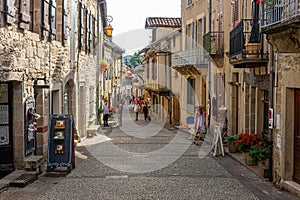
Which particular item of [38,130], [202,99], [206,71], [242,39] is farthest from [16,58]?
[202,99]

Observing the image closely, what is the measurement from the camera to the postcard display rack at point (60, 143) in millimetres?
Answer: 10844

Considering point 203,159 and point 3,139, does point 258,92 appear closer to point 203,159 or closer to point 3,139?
point 203,159

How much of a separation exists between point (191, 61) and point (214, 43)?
9.64 feet

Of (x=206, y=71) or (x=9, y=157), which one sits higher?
(x=206, y=71)

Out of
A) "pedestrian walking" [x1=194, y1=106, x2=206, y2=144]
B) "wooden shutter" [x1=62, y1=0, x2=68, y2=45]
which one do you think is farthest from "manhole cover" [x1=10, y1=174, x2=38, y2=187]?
"pedestrian walking" [x1=194, y1=106, x2=206, y2=144]

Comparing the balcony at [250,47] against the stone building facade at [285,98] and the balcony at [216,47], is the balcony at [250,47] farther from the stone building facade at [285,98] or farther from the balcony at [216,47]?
the balcony at [216,47]

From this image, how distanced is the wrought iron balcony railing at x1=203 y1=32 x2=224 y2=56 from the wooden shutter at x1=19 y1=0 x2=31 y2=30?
8.94m

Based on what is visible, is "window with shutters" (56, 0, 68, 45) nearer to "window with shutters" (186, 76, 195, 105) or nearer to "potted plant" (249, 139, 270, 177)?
"potted plant" (249, 139, 270, 177)

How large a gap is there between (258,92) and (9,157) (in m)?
6.93

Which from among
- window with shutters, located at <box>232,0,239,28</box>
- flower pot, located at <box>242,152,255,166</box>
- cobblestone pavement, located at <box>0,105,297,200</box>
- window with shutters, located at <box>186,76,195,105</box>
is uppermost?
window with shutters, located at <box>232,0,239,28</box>

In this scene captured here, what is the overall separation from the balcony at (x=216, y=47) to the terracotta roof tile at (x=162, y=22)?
17.0 m

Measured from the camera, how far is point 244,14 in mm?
14531

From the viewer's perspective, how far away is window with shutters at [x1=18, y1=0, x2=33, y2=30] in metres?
9.73

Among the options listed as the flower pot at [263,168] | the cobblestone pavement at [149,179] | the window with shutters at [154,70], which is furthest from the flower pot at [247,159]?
the window with shutters at [154,70]
